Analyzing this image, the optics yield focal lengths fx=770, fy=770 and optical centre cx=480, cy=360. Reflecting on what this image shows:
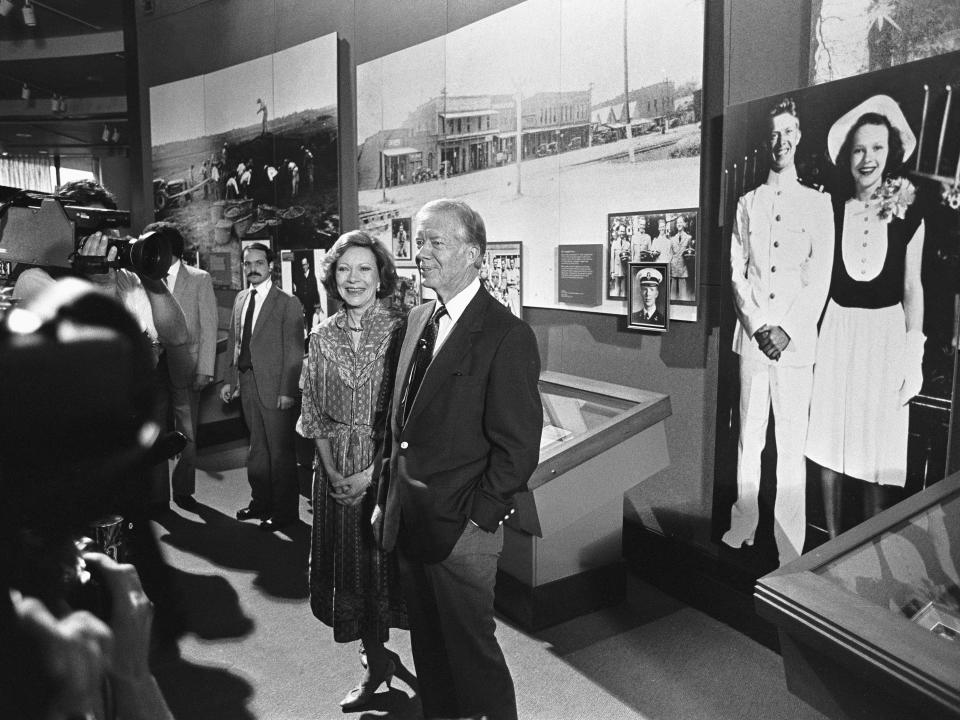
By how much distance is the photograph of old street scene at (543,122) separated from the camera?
12.3ft

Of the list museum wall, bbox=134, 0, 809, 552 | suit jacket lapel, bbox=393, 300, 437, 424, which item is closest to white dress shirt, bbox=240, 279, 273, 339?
museum wall, bbox=134, 0, 809, 552

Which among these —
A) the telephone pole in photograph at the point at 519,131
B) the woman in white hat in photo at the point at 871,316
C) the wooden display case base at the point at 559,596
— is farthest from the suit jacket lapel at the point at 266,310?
the woman in white hat in photo at the point at 871,316

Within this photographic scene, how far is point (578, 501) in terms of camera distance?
3.34 metres

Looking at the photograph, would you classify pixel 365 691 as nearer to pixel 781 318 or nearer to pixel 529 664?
pixel 529 664

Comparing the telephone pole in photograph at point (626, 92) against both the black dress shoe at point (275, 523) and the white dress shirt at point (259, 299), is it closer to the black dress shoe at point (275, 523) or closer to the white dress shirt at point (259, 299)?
the white dress shirt at point (259, 299)

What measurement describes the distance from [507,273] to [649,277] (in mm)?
1100

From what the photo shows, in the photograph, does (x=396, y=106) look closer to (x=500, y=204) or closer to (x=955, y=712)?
(x=500, y=204)

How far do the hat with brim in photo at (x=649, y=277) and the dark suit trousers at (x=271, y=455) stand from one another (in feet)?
→ 8.21

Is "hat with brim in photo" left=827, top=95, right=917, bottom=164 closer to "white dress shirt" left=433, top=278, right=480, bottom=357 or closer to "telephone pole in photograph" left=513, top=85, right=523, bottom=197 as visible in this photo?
"white dress shirt" left=433, top=278, right=480, bottom=357

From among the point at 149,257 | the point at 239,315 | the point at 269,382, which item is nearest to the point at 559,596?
the point at 269,382

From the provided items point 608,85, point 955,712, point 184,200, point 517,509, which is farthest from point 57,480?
point 184,200

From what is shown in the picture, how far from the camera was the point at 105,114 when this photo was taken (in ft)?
49.2

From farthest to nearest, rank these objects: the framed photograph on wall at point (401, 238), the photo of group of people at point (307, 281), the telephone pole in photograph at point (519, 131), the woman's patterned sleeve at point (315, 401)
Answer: the photo of group of people at point (307, 281)
the framed photograph on wall at point (401, 238)
the telephone pole in photograph at point (519, 131)
the woman's patterned sleeve at point (315, 401)

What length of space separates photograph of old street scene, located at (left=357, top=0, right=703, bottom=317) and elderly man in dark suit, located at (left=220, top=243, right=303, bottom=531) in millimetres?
1036
